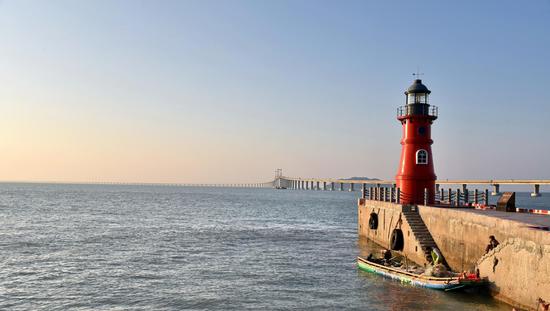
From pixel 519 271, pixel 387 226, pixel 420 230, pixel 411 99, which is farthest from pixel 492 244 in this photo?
pixel 411 99

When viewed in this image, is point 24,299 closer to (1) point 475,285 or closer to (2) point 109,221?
(1) point 475,285

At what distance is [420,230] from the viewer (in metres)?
29.5

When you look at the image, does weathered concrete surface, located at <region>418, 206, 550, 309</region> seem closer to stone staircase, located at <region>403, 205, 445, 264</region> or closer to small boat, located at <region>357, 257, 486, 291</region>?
small boat, located at <region>357, 257, 486, 291</region>

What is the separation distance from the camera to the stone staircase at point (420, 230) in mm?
27273

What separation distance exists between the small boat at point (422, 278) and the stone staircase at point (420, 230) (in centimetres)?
254

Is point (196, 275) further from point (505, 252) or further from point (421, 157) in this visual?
point (421, 157)

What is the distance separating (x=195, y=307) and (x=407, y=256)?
14.7 m

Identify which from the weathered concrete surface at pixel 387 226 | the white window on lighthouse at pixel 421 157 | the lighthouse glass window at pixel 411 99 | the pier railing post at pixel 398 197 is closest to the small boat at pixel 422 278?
the weathered concrete surface at pixel 387 226

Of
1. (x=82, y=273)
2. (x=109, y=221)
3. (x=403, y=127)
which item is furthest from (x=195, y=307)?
(x=109, y=221)

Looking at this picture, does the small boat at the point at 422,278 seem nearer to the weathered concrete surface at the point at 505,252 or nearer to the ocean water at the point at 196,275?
the ocean water at the point at 196,275

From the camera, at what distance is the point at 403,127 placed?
3731 centimetres

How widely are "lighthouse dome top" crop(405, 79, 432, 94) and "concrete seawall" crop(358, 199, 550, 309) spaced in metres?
9.39

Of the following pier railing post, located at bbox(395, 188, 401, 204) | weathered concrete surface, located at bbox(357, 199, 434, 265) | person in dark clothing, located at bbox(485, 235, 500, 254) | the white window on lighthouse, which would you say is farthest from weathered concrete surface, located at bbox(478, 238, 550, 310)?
the white window on lighthouse

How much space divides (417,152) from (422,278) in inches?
580
